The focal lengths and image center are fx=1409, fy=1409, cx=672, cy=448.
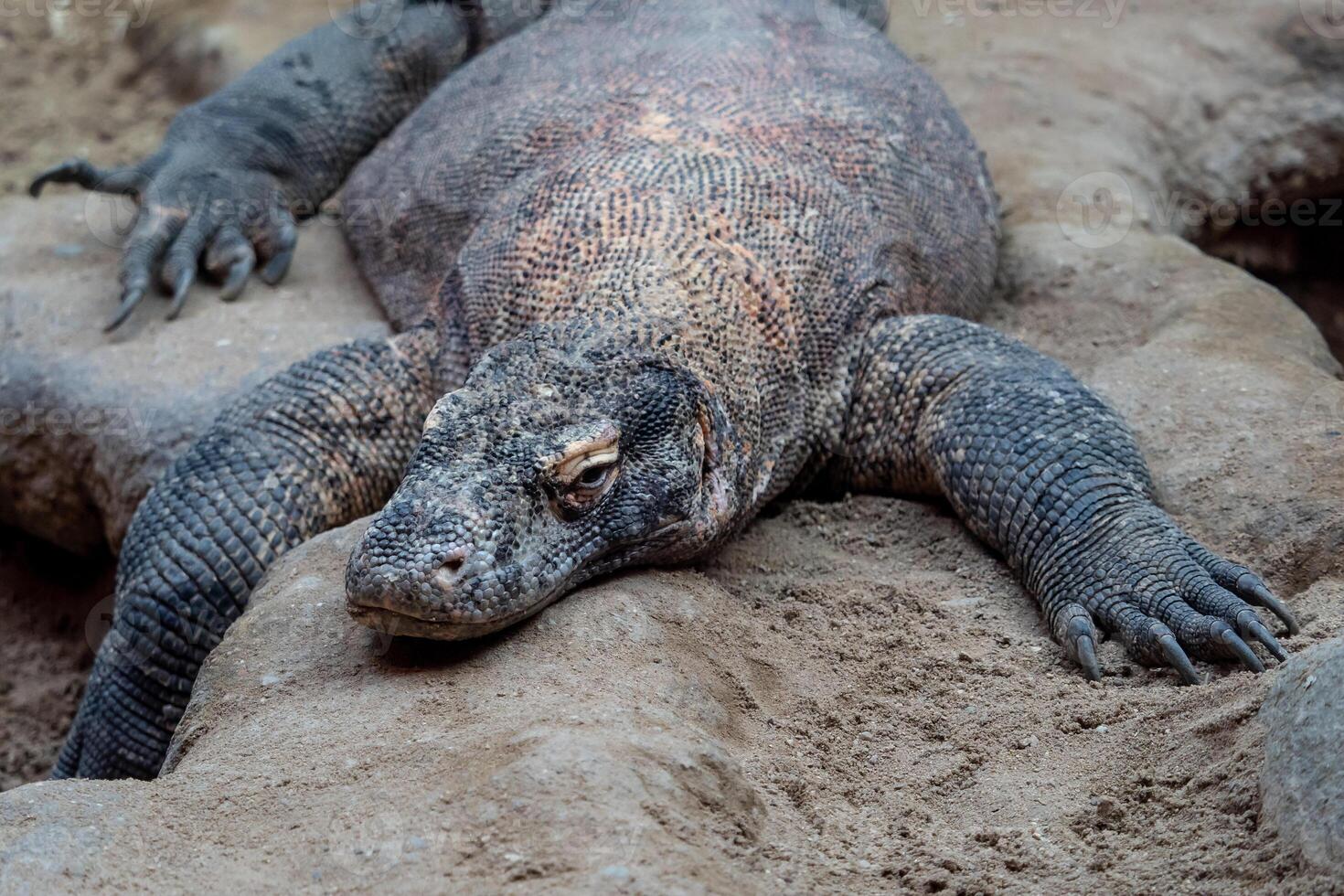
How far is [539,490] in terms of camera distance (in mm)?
3439

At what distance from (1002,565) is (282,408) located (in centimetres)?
232

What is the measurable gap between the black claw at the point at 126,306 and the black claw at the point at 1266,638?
180 inches

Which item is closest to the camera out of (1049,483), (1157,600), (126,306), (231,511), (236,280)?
(1157,600)

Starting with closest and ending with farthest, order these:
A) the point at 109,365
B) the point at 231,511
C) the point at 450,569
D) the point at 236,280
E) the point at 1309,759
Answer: the point at 1309,759 → the point at 450,569 → the point at 231,511 → the point at 109,365 → the point at 236,280

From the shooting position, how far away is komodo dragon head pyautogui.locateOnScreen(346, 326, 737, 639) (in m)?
3.25

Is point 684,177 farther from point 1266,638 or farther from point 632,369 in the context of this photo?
point 1266,638

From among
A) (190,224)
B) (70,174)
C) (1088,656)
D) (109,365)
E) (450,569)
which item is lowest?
(109,365)

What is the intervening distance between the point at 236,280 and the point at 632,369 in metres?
3.07

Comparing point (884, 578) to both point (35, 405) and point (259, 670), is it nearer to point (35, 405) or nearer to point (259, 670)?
point (259, 670)

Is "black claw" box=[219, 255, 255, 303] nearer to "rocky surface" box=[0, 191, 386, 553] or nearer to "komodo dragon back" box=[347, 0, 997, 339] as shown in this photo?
"rocky surface" box=[0, 191, 386, 553]

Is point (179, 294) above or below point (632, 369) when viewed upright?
below

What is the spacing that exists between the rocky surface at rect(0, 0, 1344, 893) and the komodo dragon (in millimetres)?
183

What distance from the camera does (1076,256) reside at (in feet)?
19.6

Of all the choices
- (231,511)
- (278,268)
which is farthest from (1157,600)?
(278,268)
